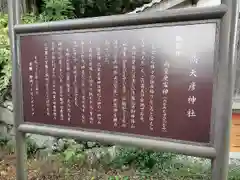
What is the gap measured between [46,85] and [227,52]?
5.26ft

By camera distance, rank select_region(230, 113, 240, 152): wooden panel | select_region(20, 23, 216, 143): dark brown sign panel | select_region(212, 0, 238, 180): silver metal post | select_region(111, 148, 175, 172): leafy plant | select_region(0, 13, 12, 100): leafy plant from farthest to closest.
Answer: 1. select_region(0, 13, 12, 100): leafy plant
2. select_region(230, 113, 240, 152): wooden panel
3. select_region(111, 148, 175, 172): leafy plant
4. select_region(20, 23, 216, 143): dark brown sign panel
5. select_region(212, 0, 238, 180): silver metal post

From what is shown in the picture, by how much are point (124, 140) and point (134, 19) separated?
932 mm

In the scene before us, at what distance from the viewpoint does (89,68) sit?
259cm

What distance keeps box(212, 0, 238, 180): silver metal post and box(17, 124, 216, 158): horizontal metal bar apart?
0.08 metres

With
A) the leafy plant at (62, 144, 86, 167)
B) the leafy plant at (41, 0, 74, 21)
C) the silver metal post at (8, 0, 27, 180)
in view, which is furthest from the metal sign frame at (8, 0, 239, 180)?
the leafy plant at (41, 0, 74, 21)

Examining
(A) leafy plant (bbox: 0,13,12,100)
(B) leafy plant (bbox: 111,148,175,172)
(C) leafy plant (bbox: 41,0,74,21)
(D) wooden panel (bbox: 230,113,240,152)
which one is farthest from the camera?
(C) leafy plant (bbox: 41,0,74,21)

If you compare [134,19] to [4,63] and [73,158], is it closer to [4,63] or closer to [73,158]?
[73,158]

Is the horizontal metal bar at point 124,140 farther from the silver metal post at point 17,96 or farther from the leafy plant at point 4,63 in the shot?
the leafy plant at point 4,63

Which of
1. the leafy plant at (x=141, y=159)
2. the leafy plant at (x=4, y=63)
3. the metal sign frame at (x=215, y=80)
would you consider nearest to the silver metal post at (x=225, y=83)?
the metal sign frame at (x=215, y=80)

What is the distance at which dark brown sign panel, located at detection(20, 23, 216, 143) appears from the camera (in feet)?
7.07

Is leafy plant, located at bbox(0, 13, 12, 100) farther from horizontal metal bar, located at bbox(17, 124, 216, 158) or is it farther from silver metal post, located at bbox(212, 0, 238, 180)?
silver metal post, located at bbox(212, 0, 238, 180)

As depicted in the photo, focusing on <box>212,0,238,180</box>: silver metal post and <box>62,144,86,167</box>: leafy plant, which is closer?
<box>212,0,238,180</box>: silver metal post

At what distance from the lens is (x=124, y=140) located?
2412 mm

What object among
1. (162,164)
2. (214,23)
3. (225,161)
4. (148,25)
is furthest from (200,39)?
(162,164)
